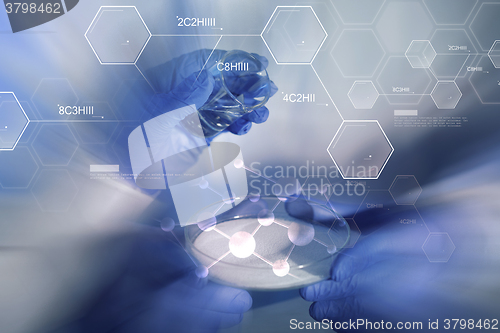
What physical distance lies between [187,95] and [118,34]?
0.34 m

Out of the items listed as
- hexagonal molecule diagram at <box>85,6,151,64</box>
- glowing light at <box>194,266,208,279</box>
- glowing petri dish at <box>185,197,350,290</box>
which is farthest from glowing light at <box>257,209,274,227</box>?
hexagonal molecule diagram at <box>85,6,151,64</box>

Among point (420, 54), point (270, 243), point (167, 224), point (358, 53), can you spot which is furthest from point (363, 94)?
point (167, 224)

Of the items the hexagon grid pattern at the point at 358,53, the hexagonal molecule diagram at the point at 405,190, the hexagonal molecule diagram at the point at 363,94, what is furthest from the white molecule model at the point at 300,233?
the hexagon grid pattern at the point at 358,53

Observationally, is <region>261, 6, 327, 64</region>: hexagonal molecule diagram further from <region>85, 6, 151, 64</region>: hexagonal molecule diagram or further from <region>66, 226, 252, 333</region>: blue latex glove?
<region>66, 226, 252, 333</region>: blue latex glove

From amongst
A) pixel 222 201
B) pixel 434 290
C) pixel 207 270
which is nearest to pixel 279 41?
pixel 222 201

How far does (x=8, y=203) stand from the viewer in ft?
3.74

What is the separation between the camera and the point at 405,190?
43.8 inches

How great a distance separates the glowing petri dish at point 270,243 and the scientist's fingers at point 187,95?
1.42ft

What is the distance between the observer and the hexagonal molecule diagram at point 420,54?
1089mm

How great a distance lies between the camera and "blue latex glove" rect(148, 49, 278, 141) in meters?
1.09

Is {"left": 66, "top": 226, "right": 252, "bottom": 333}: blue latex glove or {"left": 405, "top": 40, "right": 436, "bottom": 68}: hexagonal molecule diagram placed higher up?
{"left": 405, "top": 40, "right": 436, "bottom": 68}: hexagonal molecule diagram

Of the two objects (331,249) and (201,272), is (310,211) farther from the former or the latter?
(201,272)

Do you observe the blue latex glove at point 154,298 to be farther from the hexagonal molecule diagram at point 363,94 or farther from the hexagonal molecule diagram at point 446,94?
the hexagonal molecule diagram at point 446,94

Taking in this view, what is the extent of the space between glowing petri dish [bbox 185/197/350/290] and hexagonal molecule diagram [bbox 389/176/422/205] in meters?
0.23
